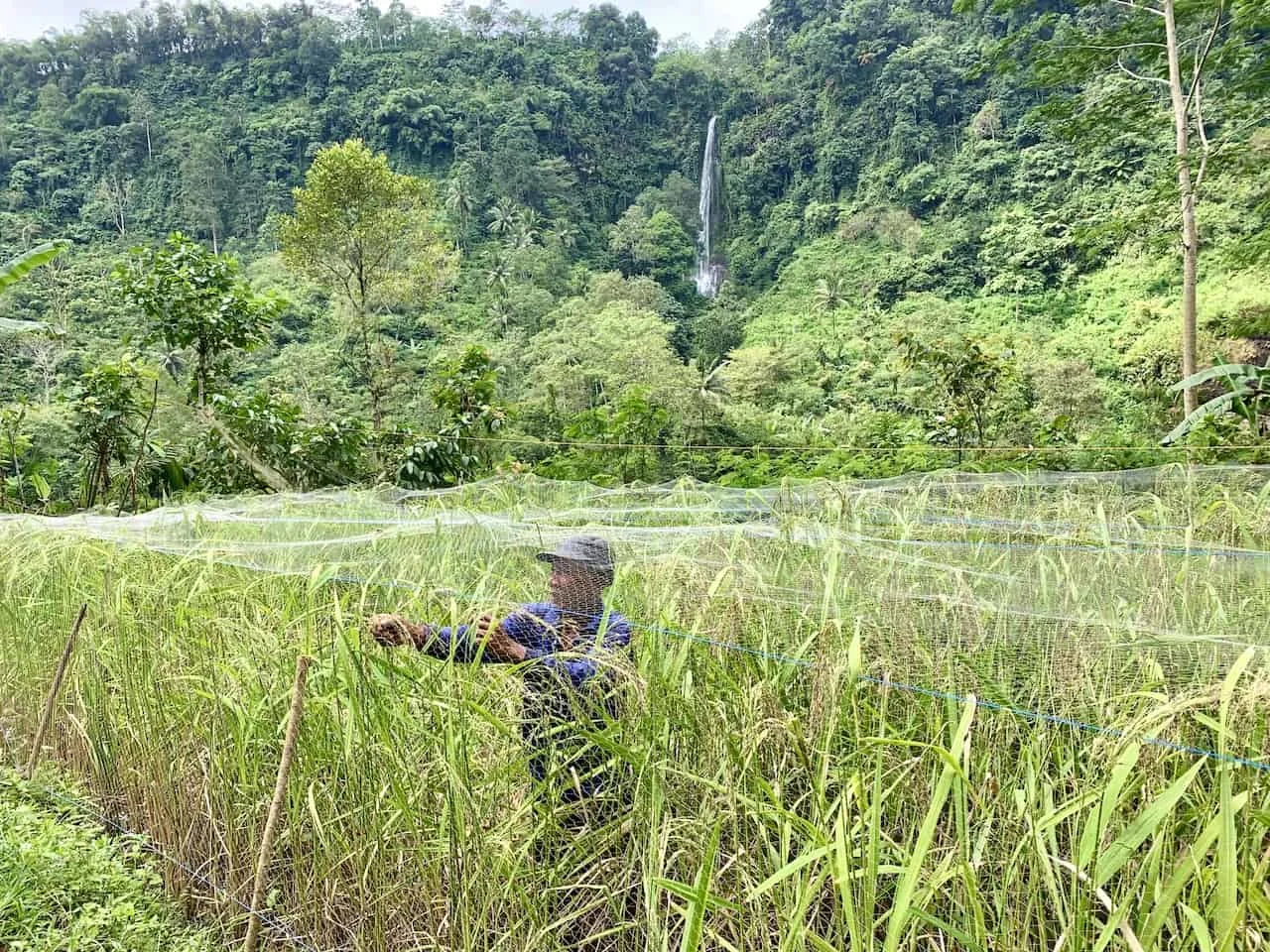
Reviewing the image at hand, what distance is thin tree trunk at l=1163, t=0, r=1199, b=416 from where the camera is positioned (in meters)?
5.83

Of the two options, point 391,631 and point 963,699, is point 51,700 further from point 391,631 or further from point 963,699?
point 963,699

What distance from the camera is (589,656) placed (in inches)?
52.9

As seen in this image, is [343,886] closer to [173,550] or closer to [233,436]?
[173,550]

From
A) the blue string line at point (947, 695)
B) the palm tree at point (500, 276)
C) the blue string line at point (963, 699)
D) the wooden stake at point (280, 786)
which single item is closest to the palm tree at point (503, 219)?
the palm tree at point (500, 276)

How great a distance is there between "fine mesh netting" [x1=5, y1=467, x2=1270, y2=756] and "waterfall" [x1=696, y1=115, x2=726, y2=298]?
37.8 metres

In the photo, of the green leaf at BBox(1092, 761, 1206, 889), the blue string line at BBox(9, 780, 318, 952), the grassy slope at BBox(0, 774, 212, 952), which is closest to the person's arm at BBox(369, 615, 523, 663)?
the blue string line at BBox(9, 780, 318, 952)

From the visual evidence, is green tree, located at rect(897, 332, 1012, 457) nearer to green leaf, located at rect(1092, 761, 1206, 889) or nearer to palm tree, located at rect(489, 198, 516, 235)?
green leaf, located at rect(1092, 761, 1206, 889)

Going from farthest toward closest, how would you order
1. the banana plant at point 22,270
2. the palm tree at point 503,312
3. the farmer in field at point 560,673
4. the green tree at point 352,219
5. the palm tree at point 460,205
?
the palm tree at point 460,205, the palm tree at point 503,312, the green tree at point 352,219, the banana plant at point 22,270, the farmer in field at point 560,673

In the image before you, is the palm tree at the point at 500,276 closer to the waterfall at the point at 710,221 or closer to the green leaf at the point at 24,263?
the waterfall at the point at 710,221

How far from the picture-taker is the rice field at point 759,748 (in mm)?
976

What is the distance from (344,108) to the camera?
44469 mm

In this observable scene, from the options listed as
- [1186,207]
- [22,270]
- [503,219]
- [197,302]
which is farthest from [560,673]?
[503,219]

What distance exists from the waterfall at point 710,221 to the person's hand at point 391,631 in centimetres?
3911

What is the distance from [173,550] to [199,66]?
55.5m
